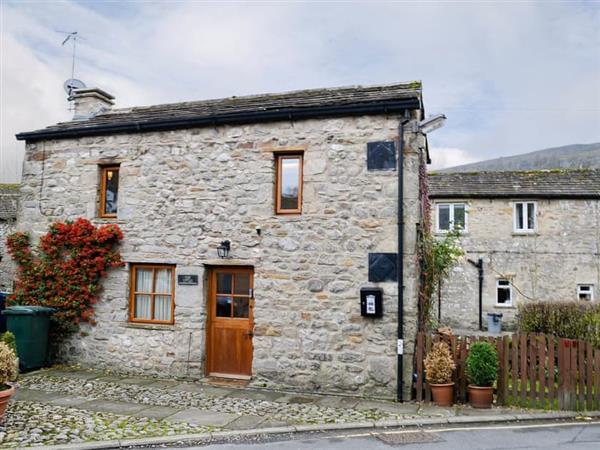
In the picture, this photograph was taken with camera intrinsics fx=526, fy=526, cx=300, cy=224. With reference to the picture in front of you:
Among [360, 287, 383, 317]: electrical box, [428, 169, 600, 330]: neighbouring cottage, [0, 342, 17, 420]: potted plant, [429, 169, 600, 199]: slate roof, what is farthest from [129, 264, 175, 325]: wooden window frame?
[429, 169, 600, 199]: slate roof

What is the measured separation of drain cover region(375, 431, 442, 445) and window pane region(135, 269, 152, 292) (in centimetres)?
600

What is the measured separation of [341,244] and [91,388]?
17.3ft

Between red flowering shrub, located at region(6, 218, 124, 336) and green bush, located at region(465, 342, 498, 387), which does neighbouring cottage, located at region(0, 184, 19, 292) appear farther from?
green bush, located at region(465, 342, 498, 387)

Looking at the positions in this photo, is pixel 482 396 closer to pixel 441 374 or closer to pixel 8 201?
pixel 441 374

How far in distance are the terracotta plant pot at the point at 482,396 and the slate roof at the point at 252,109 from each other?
4.85 meters

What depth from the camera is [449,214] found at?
2209 cm

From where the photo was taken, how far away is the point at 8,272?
23.4 m

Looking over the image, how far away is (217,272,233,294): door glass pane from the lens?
10586 millimetres

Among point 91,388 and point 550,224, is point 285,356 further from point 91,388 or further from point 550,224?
point 550,224

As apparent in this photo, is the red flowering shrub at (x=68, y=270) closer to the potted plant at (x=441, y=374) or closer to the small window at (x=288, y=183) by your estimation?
the small window at (x=288, y=183)

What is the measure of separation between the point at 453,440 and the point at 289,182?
544 cm

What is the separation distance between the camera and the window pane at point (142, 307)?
11055 millimetres

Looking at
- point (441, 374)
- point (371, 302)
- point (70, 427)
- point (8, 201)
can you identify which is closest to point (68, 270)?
point (70, 427)

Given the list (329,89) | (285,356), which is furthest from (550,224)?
(285,356)
